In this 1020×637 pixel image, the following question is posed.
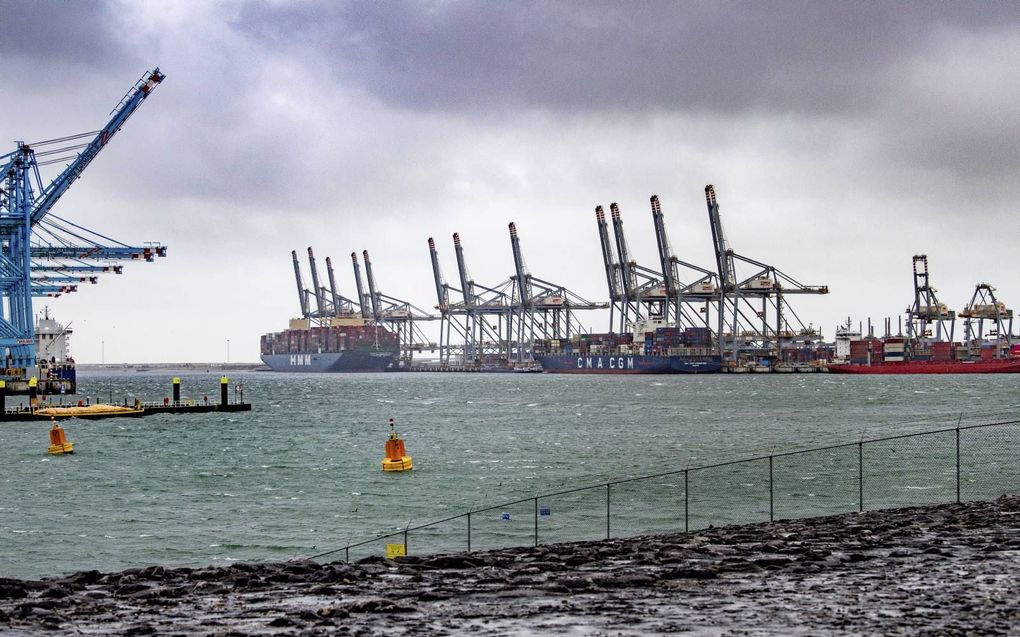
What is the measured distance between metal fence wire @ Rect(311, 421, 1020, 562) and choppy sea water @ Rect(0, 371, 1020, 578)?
9.58ft

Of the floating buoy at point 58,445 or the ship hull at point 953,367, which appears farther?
the ship hull at point 953,367

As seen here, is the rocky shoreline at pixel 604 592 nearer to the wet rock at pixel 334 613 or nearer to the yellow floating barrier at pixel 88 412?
the wet rock at pixel 334 613

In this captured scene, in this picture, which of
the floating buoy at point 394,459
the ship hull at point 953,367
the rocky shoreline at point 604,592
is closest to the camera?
the rocky shoreline at point 604,592

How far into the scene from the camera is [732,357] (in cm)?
19962

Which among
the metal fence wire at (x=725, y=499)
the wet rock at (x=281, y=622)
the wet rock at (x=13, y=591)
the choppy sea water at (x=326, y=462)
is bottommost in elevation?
the choppy sea water at (x=326, y=462)

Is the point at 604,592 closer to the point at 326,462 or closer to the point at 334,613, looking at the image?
the point at 334,613

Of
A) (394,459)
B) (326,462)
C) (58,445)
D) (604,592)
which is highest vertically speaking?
(604,592)

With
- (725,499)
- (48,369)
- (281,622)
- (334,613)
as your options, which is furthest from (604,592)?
(48,369)

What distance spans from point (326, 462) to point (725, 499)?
22.4 m

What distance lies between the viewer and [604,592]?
15.8 m

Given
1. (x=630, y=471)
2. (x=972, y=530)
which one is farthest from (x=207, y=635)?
(x=630, y=471)

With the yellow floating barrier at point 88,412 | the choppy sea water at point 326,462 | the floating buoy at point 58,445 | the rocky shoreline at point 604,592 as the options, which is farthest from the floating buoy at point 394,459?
the yellow floating barrier at point 88,412

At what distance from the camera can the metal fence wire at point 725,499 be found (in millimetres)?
27594

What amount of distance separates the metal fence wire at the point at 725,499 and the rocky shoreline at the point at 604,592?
2.78 meters
